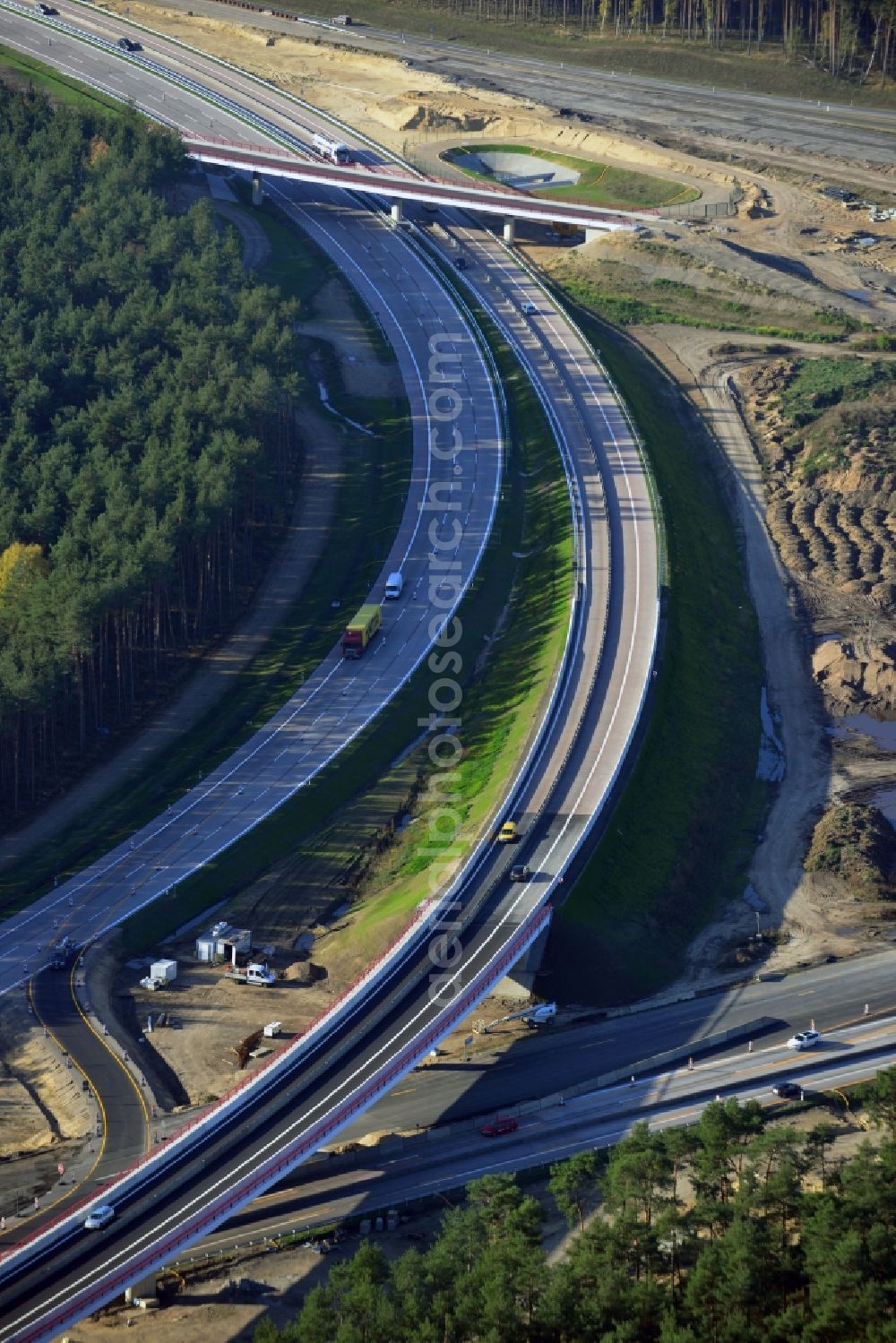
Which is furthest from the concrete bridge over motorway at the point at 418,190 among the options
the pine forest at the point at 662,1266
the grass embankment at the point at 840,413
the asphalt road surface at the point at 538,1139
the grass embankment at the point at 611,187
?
the pine forest at the point at 662,1266

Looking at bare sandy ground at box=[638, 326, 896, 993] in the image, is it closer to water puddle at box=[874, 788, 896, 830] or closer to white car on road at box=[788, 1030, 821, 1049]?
water puddle at box=[874, 788, 896, 830]

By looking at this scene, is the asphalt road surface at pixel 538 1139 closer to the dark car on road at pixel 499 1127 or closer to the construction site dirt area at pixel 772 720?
the dark car on road at pixel 499 1127

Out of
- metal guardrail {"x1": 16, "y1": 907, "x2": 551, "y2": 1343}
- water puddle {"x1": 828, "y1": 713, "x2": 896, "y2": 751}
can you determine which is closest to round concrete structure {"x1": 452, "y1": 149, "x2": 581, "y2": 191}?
water puddle {"x1": 828, "y1": 713, "x2": 896, "y2": 751}

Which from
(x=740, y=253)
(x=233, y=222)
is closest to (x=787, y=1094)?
(x=740, y=253)

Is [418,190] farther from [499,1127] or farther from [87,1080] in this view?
[499,1127]

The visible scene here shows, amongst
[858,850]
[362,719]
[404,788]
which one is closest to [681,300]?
[362,719]

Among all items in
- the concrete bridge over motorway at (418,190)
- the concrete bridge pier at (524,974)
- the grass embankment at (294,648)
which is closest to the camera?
the concrete bridge pier at (524,974)
